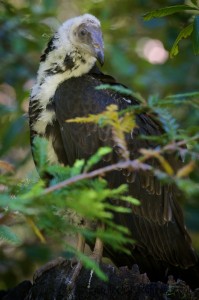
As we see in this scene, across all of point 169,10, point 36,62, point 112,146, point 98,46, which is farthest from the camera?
point 36,62

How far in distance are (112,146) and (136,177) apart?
345mm

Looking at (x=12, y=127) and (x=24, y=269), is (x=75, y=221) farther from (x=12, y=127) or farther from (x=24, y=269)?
(x=24, y=269)

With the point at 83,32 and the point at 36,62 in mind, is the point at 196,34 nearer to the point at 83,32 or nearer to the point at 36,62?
the point at 83,32

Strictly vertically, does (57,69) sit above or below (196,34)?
below

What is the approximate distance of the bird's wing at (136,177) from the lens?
4.36 meters

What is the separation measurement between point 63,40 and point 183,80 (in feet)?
7.40

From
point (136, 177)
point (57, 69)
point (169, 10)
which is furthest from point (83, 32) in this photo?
point (169, 10)

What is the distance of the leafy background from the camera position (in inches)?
240

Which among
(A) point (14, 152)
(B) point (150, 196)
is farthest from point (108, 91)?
(A) point (14, 152)

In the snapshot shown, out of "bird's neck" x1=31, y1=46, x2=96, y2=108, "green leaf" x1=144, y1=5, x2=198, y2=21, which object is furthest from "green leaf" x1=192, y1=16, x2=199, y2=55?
"bird's neck" x1=31, y1=46, x2=96, y2=108

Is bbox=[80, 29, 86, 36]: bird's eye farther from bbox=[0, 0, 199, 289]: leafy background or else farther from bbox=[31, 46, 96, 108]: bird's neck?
bbox=[0, 0, 199, 289]: leafy background

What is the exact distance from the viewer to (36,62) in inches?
299

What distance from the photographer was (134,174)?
451 centimetres

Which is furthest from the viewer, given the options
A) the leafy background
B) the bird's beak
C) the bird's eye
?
the leafy background
